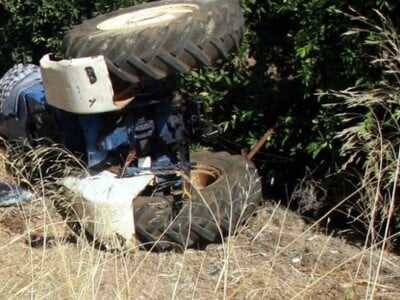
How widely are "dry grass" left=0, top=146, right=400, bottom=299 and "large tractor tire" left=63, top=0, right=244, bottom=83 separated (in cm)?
77

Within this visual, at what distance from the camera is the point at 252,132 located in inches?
230

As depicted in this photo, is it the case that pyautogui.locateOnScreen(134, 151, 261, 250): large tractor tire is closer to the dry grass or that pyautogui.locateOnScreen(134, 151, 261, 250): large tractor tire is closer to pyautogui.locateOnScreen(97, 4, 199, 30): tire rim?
the dry grass

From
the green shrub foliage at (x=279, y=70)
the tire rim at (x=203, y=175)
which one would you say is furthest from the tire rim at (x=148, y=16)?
the tire rim at (x=203, y=175)

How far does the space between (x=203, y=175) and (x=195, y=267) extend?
850mm

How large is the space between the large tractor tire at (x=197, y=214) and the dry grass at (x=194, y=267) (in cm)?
8

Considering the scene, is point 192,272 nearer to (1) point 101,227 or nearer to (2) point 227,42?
(1) point 101,227

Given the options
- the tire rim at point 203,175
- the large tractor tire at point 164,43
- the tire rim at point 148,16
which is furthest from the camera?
the tire rim at point 203,175

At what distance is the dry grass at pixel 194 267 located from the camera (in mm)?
3969

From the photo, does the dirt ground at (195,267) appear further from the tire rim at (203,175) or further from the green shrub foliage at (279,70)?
the green shrub foliage at (279,70)

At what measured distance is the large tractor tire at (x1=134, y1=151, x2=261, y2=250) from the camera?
4867 mm

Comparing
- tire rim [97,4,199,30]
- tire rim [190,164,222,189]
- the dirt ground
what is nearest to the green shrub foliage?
tire rim [190,164,222,189]

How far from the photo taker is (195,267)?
4.81 metres

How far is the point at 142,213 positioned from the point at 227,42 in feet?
2.97

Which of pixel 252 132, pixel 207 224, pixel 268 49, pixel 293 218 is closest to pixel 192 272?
pixel 207 224
